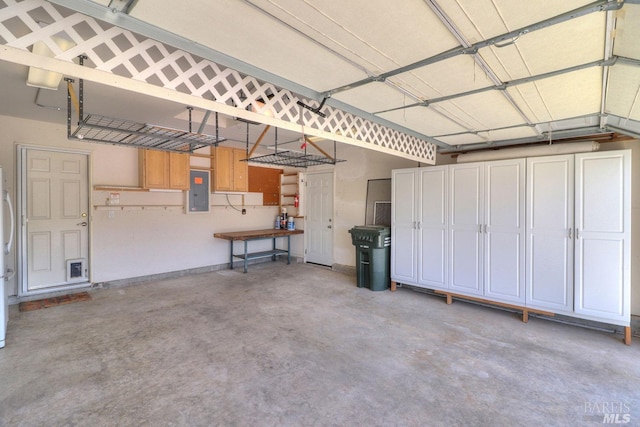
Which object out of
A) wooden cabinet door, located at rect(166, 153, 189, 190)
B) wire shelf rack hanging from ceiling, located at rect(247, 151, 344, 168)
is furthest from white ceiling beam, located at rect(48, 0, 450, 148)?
wooden cabinet door, located at rect(166, 153, 189, 190)

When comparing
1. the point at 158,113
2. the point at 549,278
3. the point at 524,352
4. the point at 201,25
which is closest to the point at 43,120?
the point at 158,113

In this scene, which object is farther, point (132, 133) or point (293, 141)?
point (293, 141)

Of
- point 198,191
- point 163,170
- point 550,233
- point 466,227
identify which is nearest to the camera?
point 550,233

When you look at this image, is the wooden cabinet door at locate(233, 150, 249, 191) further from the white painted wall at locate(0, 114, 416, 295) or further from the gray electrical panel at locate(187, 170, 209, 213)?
the gray electrical panel at locate(187, 170, 209, 213)

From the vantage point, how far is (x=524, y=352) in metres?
2.97

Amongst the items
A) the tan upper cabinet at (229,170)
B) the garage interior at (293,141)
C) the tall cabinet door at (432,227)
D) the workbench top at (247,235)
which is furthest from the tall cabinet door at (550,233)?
the tan upper cabinet at (229,170)

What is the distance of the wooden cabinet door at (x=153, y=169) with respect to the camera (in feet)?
16.5

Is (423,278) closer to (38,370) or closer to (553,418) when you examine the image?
(553,418)

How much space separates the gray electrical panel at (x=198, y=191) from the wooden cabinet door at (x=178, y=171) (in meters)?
0.24

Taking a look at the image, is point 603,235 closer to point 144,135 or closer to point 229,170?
point 144,135

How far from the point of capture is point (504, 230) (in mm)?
3941

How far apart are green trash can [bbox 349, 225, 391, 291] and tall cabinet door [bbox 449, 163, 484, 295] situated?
1072 millimetres

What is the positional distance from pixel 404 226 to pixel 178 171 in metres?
4.17

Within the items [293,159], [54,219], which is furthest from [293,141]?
[54,219]
